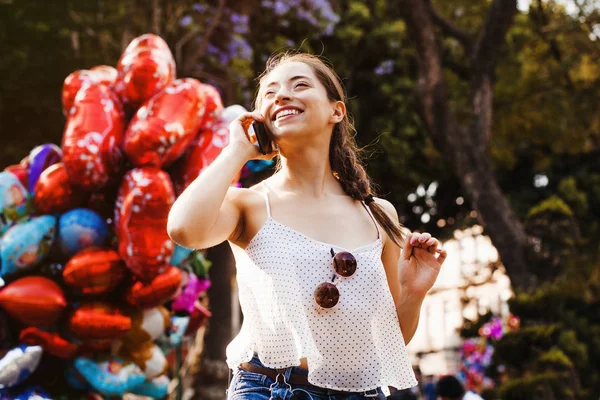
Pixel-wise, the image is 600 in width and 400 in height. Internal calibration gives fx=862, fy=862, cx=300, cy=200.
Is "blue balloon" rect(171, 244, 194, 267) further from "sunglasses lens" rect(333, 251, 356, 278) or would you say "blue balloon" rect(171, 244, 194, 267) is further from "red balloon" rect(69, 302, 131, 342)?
"sunglasses lens" rect(333, 251, 356, 278)

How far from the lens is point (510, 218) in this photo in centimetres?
1003

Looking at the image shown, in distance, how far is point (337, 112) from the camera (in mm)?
2846

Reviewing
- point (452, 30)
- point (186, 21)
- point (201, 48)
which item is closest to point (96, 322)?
point (201, 48)

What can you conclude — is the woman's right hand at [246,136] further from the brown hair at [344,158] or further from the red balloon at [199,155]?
the red balloon at [199,155]

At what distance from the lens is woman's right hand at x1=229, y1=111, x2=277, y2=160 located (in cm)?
265

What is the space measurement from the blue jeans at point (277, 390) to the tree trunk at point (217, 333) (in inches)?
325

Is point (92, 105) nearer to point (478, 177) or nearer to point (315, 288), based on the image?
point (315, 288)

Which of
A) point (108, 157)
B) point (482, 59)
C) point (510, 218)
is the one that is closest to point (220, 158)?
point (108, 157)

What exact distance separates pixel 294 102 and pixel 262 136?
0.15 metres

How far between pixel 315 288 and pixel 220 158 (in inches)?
19.5

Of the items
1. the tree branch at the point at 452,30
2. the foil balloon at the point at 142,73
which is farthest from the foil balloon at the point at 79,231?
the tree branch at the point at 452,30

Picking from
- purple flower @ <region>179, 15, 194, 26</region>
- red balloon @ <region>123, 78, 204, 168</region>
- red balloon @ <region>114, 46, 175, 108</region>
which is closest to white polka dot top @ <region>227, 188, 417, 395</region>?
red balloon @ <region>123, 78, 204, 168</region>

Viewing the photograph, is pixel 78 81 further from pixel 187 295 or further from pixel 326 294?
pixel 326 294

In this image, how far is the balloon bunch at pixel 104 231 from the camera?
19.3 feet
